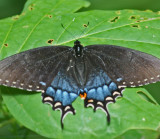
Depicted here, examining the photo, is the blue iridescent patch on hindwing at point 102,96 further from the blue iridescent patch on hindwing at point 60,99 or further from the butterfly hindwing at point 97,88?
the blue iridescent patch on hindwing at point 60,99

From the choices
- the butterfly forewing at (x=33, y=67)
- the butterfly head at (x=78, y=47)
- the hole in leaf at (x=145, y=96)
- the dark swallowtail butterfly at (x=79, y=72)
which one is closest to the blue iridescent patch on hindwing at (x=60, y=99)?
the dark swallowtail butterfly at (x=79, y=72)

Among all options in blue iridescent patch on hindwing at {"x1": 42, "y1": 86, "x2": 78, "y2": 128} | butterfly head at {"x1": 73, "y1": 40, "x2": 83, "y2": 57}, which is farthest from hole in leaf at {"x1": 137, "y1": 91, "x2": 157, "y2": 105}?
butterfly head at {"x1": 73, "y1": 40, "x2": 83, "y2": 57}

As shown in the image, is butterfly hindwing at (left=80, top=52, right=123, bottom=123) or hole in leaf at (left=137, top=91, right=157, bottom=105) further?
hole in leaf at (left=137, top=91, right=157, bottom=105)

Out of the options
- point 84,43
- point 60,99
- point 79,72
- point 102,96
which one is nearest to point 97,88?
point 102,96

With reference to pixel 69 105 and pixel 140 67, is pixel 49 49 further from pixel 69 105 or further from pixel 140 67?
pixel 140 67

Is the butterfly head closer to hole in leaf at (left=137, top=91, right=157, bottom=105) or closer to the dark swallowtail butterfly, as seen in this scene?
the dark swallowtail butterfly

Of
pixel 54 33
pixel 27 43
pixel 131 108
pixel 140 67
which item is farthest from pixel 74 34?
pixel 131 108
